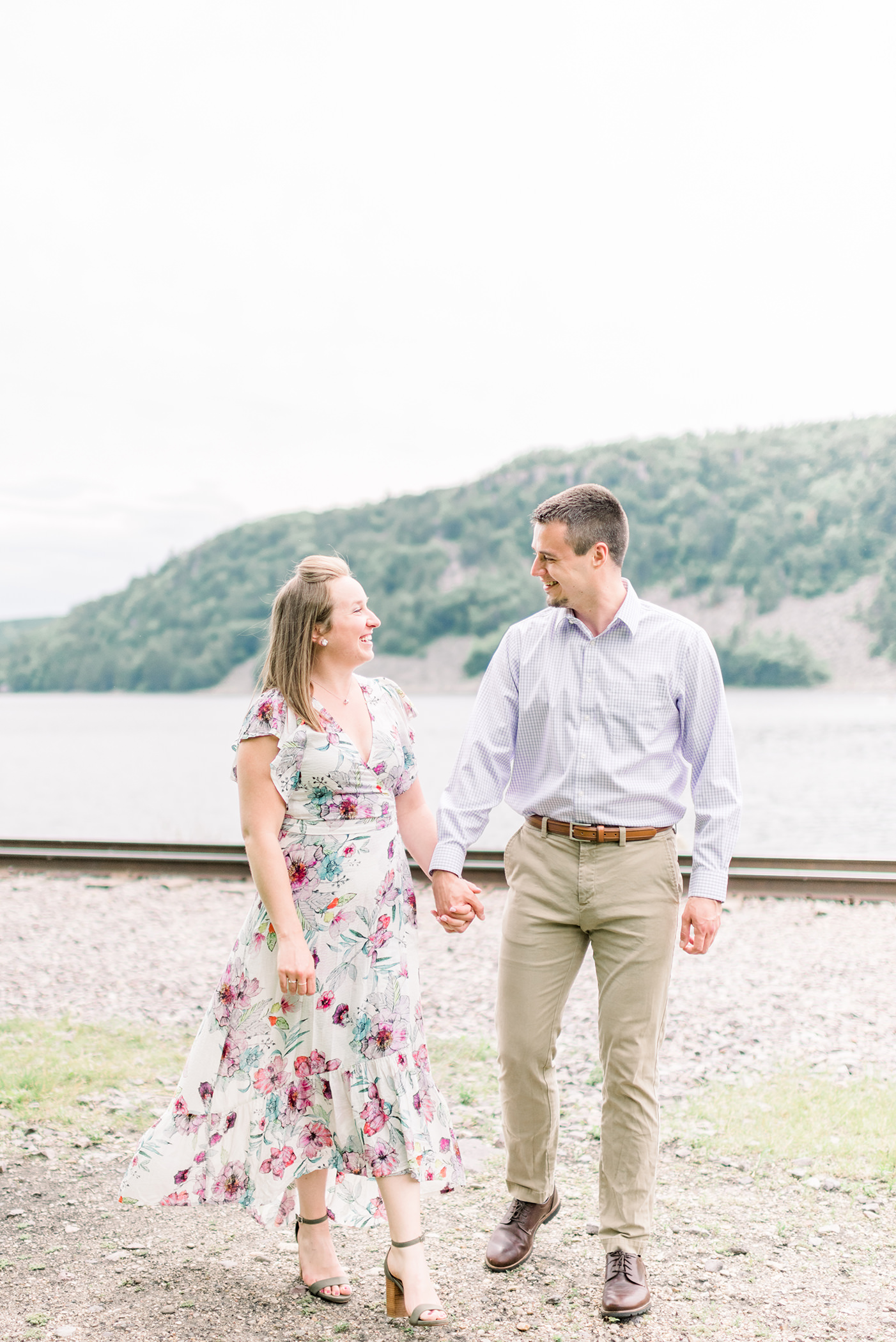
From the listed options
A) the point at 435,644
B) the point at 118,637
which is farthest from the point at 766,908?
the point at 118,637

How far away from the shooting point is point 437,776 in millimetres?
22578

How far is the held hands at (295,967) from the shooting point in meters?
2.61

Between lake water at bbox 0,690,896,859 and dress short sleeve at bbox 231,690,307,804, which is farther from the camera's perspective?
lake water at bbox 0,690,896,859

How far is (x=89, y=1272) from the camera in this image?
115 inches

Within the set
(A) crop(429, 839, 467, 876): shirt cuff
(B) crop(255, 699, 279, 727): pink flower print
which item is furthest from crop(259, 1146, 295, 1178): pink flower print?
(B) crop(255, 699, 279, 727): pink flower print

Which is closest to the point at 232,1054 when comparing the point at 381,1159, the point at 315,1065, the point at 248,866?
the point at 315,1065

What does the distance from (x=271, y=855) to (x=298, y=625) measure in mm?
591

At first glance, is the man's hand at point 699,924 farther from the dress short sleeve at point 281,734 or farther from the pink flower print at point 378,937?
the dress short sleeve at point 281,734

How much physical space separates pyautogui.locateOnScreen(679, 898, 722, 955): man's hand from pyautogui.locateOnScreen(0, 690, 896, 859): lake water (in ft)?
14.0

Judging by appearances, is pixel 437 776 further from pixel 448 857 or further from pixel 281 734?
pixel 281 734

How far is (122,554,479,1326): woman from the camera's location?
267 centimetres

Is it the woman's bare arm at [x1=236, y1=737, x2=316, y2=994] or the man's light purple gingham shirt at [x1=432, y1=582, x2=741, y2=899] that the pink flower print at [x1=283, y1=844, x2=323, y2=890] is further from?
the man's light purple gingham shirt at [x1=432, y1=582, x2=741, y2=899]

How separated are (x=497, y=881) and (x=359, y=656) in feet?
15.6

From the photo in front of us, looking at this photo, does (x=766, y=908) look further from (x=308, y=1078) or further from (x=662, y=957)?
(x=308, y=1078)
